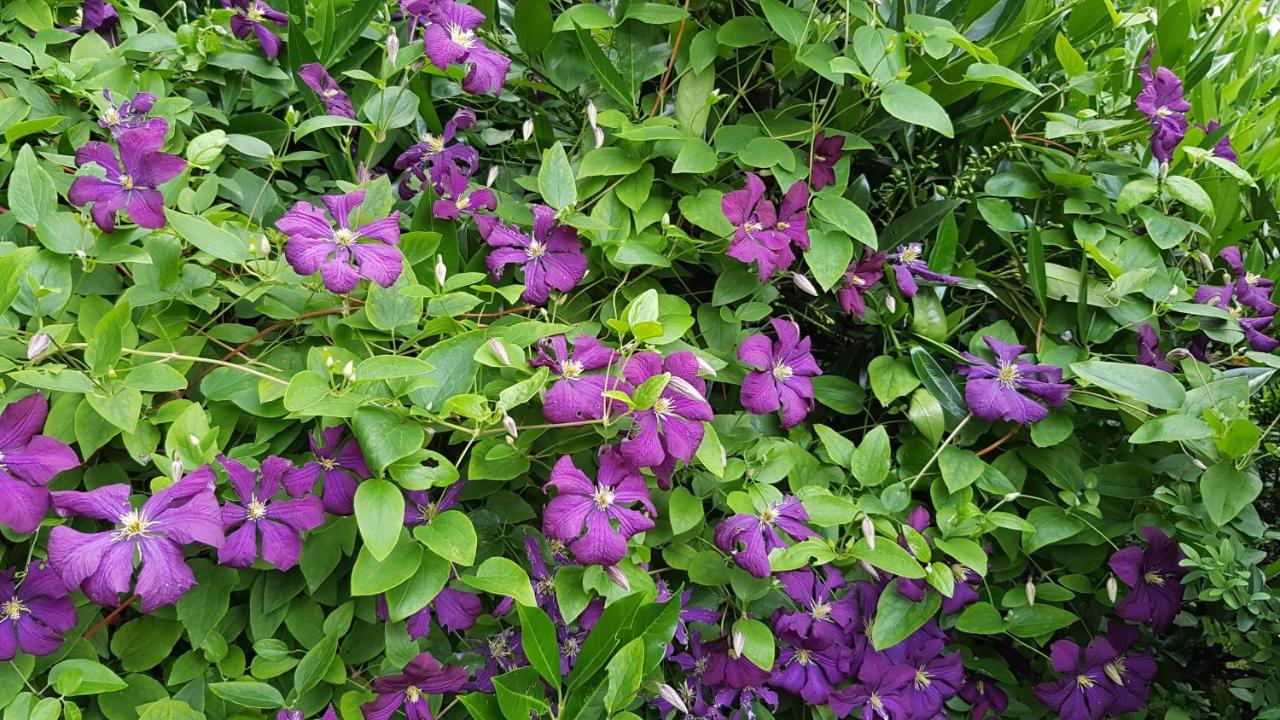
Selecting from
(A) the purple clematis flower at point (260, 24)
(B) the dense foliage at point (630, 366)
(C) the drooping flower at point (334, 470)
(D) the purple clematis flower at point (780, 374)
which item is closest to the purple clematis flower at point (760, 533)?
(B) the dense foliage at point (630, 366)

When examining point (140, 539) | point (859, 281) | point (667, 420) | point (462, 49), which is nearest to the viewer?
point (140, 539)

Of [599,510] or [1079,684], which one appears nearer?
[599,510]

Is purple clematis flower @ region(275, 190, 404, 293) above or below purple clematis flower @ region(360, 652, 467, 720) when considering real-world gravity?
above

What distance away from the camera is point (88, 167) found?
1017 millimetres

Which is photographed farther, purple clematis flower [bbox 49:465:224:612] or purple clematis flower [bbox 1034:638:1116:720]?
purple clematis flower [bbox 1034:638:1116:720]

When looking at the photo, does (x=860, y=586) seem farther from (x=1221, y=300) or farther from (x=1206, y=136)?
(x=1206, y=136)

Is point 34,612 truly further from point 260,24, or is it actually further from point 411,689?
point 260,24

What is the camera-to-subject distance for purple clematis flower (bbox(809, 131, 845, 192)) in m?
1.22

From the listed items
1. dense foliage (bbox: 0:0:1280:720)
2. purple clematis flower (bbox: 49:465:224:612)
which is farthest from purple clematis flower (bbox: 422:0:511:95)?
purple clematis flower (bbox: 49:465:224:612)

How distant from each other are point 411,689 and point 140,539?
32 centimetres

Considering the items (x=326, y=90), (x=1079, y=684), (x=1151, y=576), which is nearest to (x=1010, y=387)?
(x=1151, y=576)

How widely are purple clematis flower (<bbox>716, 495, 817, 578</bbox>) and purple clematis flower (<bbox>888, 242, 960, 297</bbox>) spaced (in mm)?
345

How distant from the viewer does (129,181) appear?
3.20 feet

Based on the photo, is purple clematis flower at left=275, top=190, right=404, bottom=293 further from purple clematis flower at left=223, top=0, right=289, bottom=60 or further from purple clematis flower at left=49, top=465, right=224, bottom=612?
purple clematis flower at left=223, top=0, right=289, bottom=60
